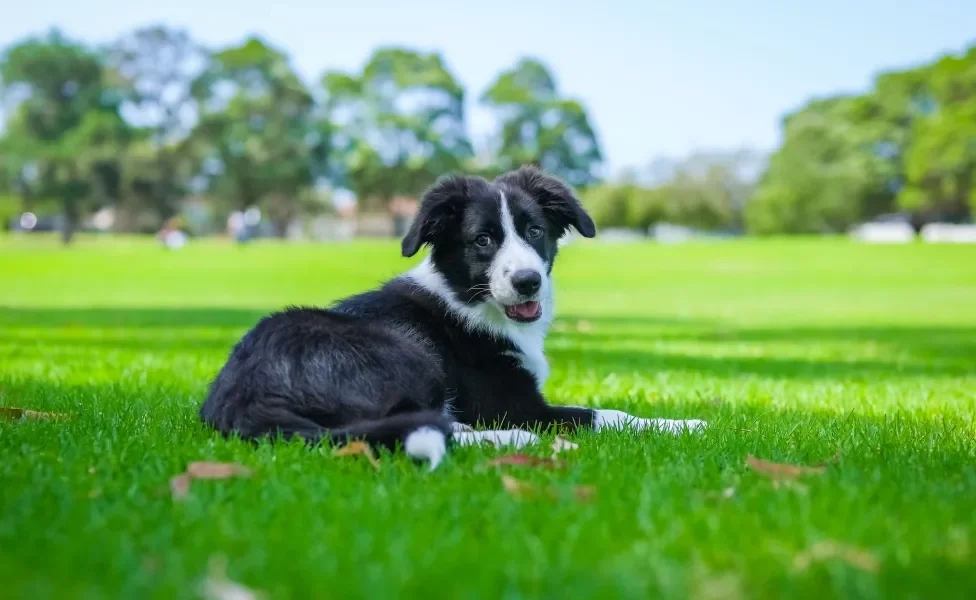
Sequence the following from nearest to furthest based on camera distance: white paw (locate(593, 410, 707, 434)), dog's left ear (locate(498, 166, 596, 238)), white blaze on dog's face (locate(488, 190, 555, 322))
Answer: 1. white paw (locate(593, 410, 707, 434))
2. white blaze on dog's face (locate(488, 190, 555, 322))
3. dog's left ear (locate(498, 166, 596, 238))

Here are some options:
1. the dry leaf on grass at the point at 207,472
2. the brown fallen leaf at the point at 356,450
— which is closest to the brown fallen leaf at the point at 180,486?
the dry leaf on grass at the point at 207,472

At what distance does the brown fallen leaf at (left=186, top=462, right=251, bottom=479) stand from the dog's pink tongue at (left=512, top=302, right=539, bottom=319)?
2.20m

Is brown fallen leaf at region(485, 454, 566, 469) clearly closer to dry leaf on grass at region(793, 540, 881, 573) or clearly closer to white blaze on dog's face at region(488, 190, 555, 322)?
dry leaf on grass at region(793, 540, 881, 573)

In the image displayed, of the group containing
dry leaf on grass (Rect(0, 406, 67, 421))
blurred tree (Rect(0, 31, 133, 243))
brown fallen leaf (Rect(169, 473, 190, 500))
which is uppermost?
blurred tree (Rect(0, 31, 133, 243))

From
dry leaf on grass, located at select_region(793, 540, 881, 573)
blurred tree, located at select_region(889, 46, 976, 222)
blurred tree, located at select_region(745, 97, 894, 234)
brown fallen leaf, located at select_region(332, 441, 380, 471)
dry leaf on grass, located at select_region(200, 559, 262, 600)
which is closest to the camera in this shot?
dry leaf on grass, located at select_region(200, 559, 262, 600)

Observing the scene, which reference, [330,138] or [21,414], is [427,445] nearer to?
[21,414]

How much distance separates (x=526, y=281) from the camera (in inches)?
190

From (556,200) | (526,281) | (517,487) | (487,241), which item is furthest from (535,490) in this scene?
(556,200)

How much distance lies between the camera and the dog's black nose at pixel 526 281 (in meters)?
4.82

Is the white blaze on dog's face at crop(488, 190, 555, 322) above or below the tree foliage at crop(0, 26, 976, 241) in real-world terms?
below

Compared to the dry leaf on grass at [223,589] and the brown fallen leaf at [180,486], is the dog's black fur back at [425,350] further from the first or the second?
the dry leaf on grass at [223,589]

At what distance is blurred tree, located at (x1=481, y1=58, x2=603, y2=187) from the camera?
81.9m

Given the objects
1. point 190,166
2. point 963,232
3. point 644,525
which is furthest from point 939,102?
point 644,525

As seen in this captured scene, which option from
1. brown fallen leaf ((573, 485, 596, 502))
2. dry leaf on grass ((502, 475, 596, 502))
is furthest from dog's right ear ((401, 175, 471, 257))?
brown fallen leaf ((573, 485, 596, 502))
